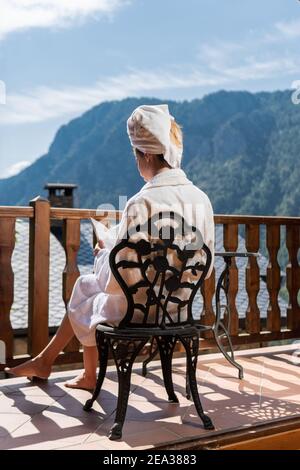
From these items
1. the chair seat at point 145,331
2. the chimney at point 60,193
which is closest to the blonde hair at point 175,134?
the chair seat at point 145,331

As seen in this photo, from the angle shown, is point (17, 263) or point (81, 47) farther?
point (81, 47)

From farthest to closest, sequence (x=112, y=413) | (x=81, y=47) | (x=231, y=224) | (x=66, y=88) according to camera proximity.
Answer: (x=66, y=88), (x=81, y=47), (x=231, y=224), (x=112, y=413)

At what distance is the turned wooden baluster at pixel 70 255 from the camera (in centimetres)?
340

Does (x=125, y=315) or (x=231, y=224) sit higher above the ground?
(x=231, y=224)

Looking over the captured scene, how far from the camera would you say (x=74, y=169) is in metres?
48.7

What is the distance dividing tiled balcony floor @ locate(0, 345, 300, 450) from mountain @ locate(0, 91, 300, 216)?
27.6 metres

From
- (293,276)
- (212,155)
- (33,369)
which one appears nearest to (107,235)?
(33,369)

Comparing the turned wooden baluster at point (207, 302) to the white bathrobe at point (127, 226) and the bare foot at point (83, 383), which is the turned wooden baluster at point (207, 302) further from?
the white bathrobe at point (127, 226)

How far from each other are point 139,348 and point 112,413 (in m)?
0.52

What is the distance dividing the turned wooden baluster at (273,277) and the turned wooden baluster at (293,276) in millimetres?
114

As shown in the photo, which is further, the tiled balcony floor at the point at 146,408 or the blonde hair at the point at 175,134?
the blonde hair at the point at 175,134
